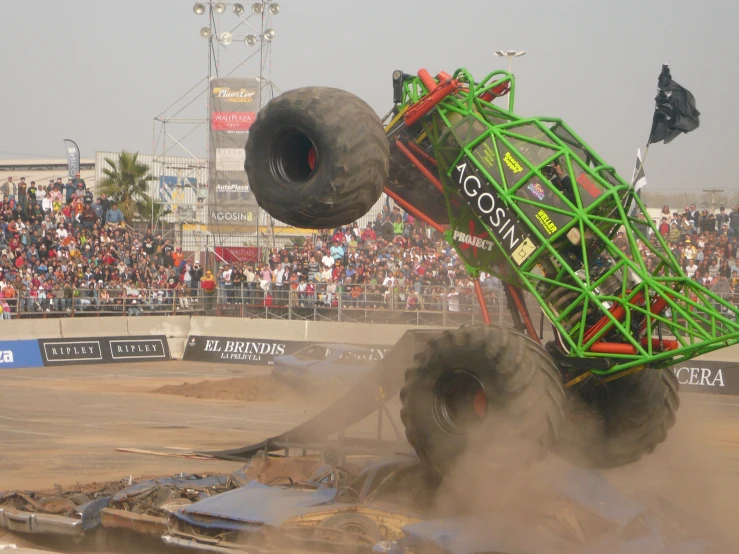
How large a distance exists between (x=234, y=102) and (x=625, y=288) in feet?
93.8

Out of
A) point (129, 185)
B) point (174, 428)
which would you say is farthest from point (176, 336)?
point (129, 185)

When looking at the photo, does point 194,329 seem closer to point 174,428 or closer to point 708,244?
point 174,428

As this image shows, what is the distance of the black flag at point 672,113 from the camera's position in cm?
859

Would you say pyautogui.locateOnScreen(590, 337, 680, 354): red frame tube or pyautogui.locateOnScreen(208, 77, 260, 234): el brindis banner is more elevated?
pyautogui.locateOnScreen(208, 77, 260, 234): el brindis banner

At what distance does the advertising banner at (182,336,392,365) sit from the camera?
87.5ft

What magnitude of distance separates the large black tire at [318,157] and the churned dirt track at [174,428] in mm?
3702

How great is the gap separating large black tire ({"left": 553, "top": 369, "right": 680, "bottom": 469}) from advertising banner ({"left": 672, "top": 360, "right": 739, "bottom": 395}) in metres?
13.4

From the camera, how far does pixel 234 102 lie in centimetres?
3494

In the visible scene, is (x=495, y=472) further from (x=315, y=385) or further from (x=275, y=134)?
(x=315, y=385)

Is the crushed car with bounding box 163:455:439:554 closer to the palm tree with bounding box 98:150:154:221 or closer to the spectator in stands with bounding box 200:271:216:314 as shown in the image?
the spectator in stands with bounding box 200:271:216:314

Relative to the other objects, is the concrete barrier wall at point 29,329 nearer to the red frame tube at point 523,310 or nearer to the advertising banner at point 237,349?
the advertising banner at point 237,349

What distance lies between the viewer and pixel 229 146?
34.8m

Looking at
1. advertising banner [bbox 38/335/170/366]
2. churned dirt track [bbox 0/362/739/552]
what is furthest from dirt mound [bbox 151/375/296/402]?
advertising banner [bbox 38/335/170/366]

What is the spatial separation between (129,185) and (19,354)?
18.7 metres
